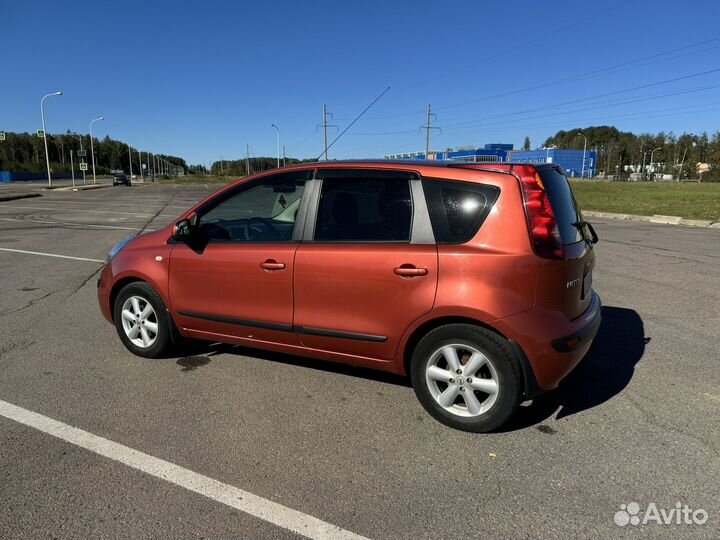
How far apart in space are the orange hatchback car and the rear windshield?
15 mm

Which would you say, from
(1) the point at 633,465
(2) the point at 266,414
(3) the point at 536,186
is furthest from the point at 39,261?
(1) the point at 633,465

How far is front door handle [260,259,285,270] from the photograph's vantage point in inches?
150

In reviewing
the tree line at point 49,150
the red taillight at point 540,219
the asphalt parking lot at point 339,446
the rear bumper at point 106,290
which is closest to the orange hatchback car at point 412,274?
the red taillight at point 540,219

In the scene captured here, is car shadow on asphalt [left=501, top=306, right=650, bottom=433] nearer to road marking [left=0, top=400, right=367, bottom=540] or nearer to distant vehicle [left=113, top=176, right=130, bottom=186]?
road marking [left=0, top=400, right=367, bottom=540]

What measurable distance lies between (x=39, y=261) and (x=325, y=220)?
808 cm

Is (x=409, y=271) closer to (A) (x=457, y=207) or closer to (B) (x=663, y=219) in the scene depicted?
(A) (x=457, y=207)

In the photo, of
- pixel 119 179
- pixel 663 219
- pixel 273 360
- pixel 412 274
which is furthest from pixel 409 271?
pixel 119 179

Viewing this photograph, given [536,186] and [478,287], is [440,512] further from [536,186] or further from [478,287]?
[536,186]

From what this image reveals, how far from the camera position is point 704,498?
267 cm

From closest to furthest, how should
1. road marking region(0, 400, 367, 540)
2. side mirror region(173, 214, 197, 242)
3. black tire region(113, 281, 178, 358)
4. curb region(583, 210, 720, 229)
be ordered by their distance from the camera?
road marking region(0, 400, 367, 540), side mirror region(173, 214, 197, 242), black tire region(113, 281, 178, 358), curb region(583, 210, 720, 229)

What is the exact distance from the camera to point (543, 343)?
123 inches

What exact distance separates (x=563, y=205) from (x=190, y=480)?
285cm

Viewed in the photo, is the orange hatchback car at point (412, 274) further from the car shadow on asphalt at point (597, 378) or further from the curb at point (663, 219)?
the curb at point (663, 219)

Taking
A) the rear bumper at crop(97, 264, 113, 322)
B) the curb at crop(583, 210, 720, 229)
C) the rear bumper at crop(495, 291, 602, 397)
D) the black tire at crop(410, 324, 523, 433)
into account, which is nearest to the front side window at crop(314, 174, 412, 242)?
the black tire at crop(410, 324, 523, 433)
